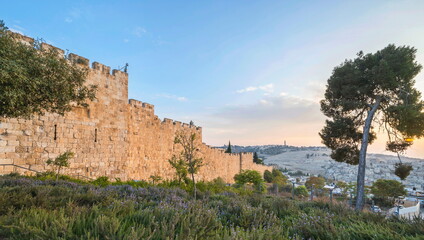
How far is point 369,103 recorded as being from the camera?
14195mm

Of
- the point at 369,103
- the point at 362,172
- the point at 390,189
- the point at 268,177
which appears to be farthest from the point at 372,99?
the point at 268,177

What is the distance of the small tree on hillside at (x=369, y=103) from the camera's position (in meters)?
12.4

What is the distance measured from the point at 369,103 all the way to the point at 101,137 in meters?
15.9

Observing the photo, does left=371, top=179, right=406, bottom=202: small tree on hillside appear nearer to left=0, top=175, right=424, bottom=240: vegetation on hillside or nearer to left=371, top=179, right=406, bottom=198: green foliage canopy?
left=371, top=179, right=406, bottom=198: green foliage canopy

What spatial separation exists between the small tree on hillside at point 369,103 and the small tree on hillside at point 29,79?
43.6 feet

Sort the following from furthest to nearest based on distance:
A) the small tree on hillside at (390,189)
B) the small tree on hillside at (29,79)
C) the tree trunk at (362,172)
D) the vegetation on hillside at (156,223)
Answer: the small tree on hillside at (390,189) → the tree trunk at (362,172) → the small tree on hillside at (29,79) → the vegetation on hillside at (156,223)

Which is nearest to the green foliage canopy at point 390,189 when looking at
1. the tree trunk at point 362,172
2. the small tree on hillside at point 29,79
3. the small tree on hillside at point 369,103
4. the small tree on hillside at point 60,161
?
the small tree on hillside at point 369,103

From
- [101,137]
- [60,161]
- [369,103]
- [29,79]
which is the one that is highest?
[369,103]

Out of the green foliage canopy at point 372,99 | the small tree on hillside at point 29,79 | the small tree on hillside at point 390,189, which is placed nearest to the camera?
the small tree on hillside at point 29,79

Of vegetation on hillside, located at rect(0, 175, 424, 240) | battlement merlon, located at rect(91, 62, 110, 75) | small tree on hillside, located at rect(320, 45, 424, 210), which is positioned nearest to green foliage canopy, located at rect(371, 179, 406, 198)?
small tree on hillside, located at rect(320, 45, 424, 210)

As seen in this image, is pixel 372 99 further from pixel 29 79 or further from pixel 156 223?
pixel 29 79

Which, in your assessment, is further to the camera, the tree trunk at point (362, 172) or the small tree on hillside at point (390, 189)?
the small tree on hillside at point (390, 189)

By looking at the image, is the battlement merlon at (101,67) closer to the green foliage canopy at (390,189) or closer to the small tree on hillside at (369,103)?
the small tree on hillside at (369,103)

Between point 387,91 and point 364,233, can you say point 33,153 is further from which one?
point 387,91
